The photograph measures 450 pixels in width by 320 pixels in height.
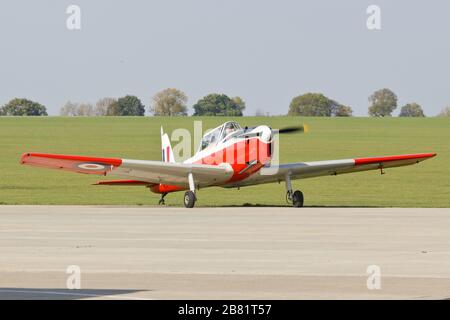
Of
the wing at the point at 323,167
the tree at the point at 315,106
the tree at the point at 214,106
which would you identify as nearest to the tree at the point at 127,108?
the tree at the point at 214,106

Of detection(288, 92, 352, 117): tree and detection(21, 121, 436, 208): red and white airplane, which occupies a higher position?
detection(288, 92, 352, 117): tree

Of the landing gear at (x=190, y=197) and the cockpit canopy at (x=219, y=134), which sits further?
the cockpit canopy at (x=219, y=134)

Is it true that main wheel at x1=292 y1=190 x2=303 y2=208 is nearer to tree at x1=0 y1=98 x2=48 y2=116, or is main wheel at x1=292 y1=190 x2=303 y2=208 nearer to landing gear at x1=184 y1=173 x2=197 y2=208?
landing gear at x1=184 y1=173 x2=197 y2=208

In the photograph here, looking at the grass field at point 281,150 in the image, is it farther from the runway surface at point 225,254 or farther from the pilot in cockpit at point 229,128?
the runway surface at point 225,254

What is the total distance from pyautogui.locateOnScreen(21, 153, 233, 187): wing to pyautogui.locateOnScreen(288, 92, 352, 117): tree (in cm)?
13484

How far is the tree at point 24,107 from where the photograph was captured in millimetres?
158000

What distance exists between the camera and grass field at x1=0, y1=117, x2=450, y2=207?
39.2m

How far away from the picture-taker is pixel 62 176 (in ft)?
177

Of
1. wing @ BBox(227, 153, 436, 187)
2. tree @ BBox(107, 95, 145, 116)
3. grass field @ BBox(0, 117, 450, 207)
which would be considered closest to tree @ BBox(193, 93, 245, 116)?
tree @ BBox(107, 95, 145, 116)

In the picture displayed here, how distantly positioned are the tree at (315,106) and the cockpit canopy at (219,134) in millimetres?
134476

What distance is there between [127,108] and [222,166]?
123996 millimetres

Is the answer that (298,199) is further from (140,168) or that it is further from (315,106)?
(315,106)

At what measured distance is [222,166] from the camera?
108ft

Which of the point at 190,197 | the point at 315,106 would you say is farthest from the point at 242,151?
the point at 315,106
